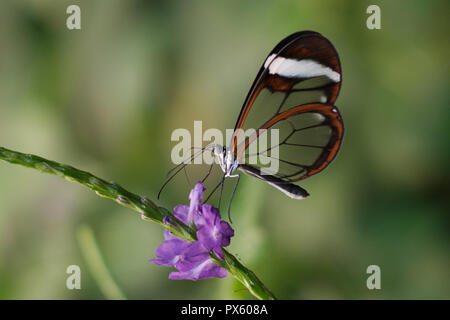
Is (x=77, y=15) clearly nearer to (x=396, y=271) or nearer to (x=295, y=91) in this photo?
(x=295, y=91)

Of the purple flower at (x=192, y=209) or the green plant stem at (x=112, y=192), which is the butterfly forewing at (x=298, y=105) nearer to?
the purple flower at (x=192, y=209)

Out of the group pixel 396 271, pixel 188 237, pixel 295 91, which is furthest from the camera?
pixel 396 271

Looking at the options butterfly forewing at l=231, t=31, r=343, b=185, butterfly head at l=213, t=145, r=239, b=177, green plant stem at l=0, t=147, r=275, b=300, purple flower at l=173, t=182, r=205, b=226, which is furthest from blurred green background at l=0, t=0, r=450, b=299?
green plant stem at l=0, t=147, r=275, b=300

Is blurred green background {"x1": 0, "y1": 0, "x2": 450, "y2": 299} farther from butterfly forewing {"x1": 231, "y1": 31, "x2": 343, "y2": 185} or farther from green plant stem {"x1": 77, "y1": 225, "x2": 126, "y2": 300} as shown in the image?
green plant stem {"x1": 77, "y1": 225, "x2": 126, "y2": 300}

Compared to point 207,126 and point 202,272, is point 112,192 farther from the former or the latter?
point 207,126

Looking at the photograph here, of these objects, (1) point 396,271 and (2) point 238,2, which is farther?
(2) point 238,2

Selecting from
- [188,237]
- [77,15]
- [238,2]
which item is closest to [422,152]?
[238,2]

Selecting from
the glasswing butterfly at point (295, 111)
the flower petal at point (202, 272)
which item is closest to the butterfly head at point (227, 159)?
the glasswing butterfly at point (295, 111)
